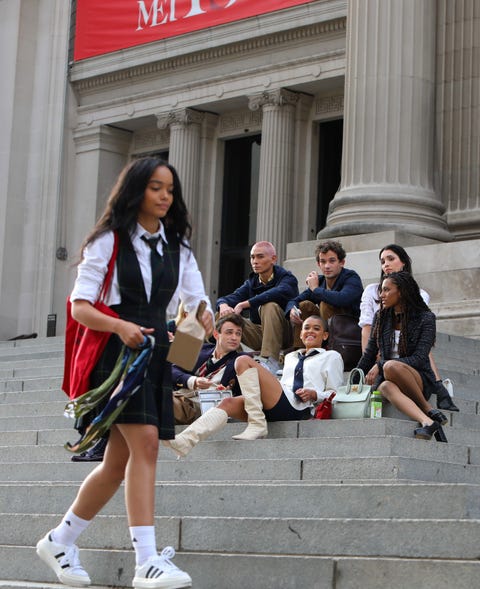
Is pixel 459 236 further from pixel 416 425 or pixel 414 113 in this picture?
pixel 416 425

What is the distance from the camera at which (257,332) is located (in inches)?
462

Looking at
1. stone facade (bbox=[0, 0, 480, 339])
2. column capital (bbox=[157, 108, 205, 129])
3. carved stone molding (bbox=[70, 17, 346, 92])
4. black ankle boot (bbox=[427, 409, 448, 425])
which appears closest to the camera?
black ankle boot (bbox=[427, 409, 448, 425])

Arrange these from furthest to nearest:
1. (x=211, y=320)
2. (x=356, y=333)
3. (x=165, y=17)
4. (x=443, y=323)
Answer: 1. (x=165, y=17)
2. (x=443, y=323)
3. (x=356, y=333)
4. (x=211, y=320)

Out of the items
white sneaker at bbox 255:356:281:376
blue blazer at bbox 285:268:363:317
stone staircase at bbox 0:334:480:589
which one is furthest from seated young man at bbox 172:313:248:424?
blue blazer at bbox 285:268:363:317

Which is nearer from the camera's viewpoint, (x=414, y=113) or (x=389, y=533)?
(x=389, y=533)

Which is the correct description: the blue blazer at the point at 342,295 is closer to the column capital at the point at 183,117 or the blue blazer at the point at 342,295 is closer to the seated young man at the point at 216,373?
the seated young man at the point at 216,373

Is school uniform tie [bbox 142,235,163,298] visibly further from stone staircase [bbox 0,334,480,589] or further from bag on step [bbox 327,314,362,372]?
bag on step [bbox 327,314,362,372]

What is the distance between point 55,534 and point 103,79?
24125mm

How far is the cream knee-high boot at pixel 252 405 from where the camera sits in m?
9.05

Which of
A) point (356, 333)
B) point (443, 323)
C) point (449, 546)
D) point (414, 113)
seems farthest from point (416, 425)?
point (414, 113)

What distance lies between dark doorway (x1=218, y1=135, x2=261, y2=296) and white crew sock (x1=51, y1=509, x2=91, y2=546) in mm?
21466

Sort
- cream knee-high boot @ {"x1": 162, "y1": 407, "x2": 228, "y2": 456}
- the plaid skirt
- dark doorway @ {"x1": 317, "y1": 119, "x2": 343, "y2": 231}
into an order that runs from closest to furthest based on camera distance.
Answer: the plaid skirt, cream knee-high boot @ {"x1": 162, "y1": 407, "x2": 228, "y2": 456}, dark doorway @ {"x1": 317, "y1": 119, "x2": 343, "y2": 231}

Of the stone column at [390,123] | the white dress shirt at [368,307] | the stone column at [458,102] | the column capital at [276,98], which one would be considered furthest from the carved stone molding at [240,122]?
the white dress shirt at [368,307]

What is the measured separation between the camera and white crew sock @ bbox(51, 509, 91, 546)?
20.4 feet
